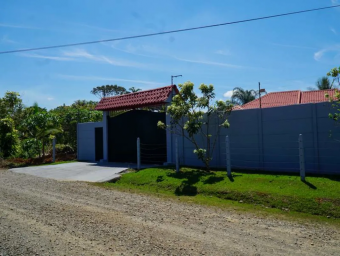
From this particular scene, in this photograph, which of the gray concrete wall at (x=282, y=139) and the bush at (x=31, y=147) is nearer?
the gray concrete wall at (x=282, y=139)

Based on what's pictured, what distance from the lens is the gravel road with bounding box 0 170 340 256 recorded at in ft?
16.4

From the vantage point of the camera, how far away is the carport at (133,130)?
15684mm

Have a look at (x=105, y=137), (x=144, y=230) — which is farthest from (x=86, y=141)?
(x=144, y=230)

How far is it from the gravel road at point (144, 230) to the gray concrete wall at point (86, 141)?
10.9 meters

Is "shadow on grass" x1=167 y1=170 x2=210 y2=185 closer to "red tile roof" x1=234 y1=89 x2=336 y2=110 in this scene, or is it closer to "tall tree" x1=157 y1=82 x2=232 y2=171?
"tall tree" x1=157 y1=82 x2=232 y2=171

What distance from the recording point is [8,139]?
64.3ft

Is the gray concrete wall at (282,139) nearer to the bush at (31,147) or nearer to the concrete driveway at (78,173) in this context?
the concrete driveway at (78,173)

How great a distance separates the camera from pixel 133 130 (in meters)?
16.7

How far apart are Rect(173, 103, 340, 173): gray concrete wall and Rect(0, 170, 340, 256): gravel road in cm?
463

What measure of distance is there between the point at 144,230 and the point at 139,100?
432 inches

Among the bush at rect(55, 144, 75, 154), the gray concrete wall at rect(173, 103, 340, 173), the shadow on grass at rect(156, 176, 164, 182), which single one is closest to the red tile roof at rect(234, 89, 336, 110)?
the gray concrete wall at rect(173, 103, 340, 173)

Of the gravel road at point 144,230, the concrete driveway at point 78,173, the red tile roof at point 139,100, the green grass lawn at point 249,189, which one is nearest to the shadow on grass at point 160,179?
the green grass lawn at point 249,189

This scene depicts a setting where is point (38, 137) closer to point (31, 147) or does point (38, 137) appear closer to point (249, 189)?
point (31, 147)

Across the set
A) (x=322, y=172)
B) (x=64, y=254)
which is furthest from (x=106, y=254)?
(x=322, y=172)
